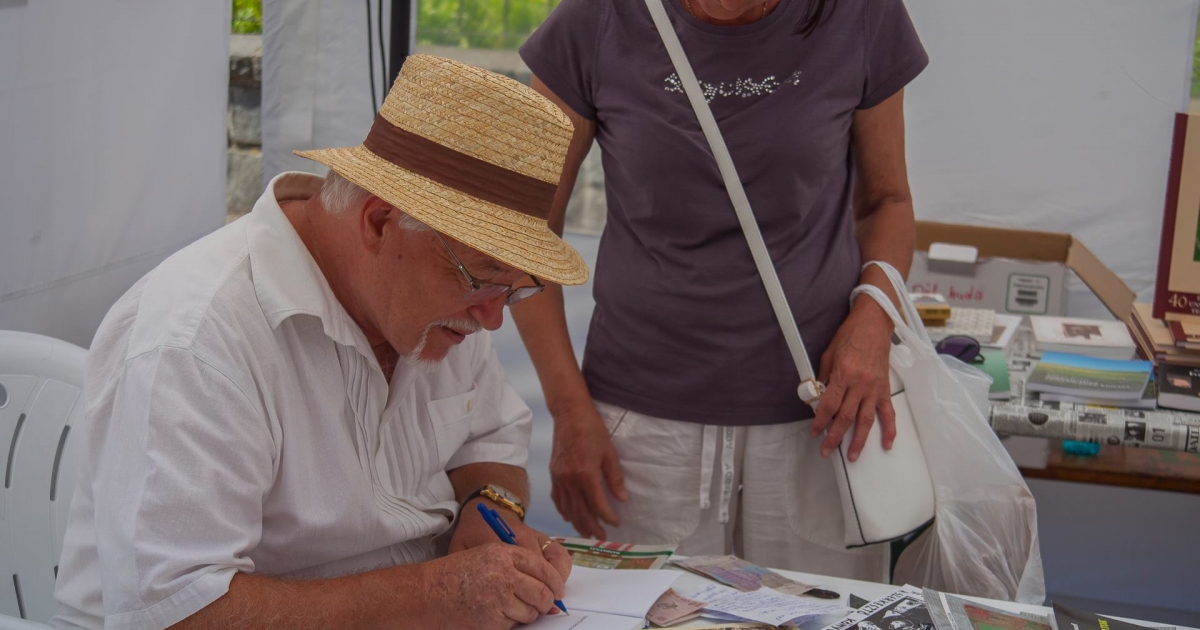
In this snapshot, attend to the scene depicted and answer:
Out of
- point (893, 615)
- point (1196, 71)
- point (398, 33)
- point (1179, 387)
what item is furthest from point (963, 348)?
point (398, 33)

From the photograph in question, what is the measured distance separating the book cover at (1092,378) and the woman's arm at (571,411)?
44.3 inches

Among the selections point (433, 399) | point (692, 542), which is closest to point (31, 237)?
point (433, 399)

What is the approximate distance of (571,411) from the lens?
199 centimetres

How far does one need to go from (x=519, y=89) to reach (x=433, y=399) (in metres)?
0.56

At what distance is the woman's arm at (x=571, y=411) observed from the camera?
1982 millimetres

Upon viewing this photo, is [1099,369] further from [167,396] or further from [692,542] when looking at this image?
[167,396]

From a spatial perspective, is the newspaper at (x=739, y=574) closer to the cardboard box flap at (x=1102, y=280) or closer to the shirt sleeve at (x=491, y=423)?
the shirt sleeve at (x=491, y=423)

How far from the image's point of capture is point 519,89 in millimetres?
1447

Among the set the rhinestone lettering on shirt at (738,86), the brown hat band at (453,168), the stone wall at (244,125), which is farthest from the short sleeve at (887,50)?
the stone wall at (244,125)

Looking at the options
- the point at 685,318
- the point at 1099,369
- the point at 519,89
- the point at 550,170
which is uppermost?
the point at 519,89

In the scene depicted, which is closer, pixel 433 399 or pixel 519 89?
pixel 519 89

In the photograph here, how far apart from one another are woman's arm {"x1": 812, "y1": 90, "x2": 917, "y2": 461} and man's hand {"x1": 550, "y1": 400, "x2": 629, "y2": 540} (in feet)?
1.24

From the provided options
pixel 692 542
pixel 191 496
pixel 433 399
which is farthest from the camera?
pixel 692 542

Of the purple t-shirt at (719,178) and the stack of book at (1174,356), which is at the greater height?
the purple t-shirt at (719,178)
